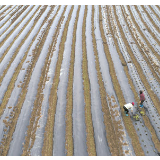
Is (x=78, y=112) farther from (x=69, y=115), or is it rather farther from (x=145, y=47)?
(x=145, y=47)

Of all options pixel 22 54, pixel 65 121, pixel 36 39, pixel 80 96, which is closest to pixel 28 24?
pixel 36 39

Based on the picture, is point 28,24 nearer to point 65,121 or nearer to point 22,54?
point 22,54

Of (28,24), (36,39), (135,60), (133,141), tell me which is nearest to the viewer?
(133,141)

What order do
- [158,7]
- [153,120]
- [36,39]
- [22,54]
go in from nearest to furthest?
[153,120] → [22,54] → [36,39] → [158,7]

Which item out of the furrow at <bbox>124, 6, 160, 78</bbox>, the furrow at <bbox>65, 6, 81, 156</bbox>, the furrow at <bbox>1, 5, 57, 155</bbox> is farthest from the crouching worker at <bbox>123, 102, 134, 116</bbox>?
the furrow at <bbox>1, 5, 57, 155</bbox>

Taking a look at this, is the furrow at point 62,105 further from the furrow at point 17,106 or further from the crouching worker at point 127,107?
the crouching worker at point 127,107

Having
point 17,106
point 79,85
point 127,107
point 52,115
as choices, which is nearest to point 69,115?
point 52,115

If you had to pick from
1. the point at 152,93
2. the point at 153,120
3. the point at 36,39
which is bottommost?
the point at 153,120

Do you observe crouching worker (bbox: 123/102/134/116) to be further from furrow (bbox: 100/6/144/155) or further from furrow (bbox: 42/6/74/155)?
furrow (bbox: 42/6/74/155)
